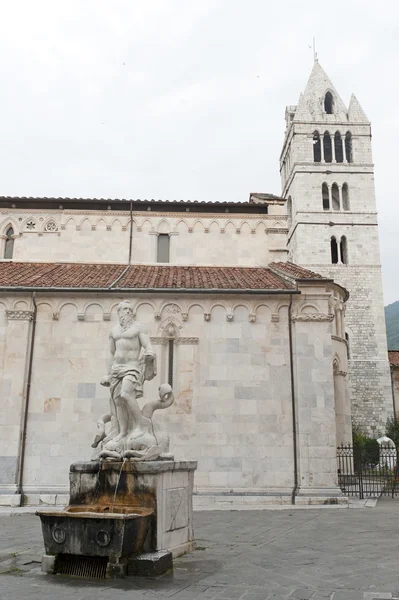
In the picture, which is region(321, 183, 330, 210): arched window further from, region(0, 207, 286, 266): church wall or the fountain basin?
the fountain basin

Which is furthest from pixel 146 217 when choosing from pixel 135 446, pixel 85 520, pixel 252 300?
pixel 85 520

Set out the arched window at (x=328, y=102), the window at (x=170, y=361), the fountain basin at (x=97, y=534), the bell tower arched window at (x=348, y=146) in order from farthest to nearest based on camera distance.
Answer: the arched window at (x=328, y=102) < the bell tower arched window at (x=348, y=146) < the window at (x=170, y=361) < the fountain basin at (x=97, y=534)

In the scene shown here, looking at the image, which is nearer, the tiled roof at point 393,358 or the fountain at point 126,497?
the fountain at point 126,497

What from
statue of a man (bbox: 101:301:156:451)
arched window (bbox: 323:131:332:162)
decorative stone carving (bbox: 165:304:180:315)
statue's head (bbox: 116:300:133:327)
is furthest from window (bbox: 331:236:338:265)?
statue of a man (bbox: 101:301:156:451)

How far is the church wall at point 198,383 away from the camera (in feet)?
56.9

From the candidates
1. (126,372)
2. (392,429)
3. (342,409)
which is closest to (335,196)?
(392,429)

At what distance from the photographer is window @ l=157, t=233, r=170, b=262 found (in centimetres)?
2478

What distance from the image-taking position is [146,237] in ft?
81.4

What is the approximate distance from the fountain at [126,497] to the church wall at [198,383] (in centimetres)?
772

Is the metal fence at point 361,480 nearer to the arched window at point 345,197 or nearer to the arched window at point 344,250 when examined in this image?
the arched window at point 344,250

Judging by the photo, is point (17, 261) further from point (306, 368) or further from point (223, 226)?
point (306, 368)

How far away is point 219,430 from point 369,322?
128 ft

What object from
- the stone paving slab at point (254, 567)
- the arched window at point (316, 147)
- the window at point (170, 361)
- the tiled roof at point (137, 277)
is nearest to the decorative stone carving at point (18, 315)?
the tiled roof at point (137, 277)

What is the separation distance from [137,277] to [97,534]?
46.0ft
